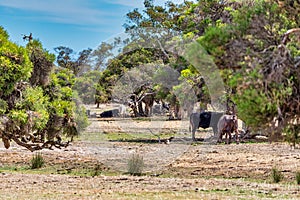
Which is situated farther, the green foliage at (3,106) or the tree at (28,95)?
the green foliage at (3,106)

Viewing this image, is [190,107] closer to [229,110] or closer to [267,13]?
[229,110]

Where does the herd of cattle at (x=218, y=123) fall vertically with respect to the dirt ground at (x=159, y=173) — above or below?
above

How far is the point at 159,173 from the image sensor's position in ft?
59.1

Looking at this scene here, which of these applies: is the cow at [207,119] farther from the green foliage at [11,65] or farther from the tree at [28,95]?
the green foliage at [11,65]

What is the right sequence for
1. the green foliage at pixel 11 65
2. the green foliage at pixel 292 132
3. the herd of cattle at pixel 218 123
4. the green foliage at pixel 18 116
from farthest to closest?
the herd of cattle at pixel 218 123 → the green foliage at pixel 18 116 → the green foliage at pixel 11 65 → the green foliage at pixel 292 132

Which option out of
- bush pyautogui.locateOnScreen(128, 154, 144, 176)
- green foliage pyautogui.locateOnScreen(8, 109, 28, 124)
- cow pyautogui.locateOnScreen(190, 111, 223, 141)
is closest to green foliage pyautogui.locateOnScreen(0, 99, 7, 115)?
green foliage pyautogui.locateOnScreen(8, 109, 28, 124)

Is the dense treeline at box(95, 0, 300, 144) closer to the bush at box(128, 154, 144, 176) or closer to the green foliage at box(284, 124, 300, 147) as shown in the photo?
the green foliage at box(284, 124, 300, 147)

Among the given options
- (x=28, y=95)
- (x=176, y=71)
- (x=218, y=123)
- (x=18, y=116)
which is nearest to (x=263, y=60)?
(x=18, y=116)

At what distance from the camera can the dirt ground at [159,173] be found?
41.7 ft

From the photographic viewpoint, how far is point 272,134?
24.8ft

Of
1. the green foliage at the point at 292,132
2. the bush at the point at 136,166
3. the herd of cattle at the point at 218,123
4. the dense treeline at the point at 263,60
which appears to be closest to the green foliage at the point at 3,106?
the bush at the point at 136,166

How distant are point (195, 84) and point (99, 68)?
836 centimetres

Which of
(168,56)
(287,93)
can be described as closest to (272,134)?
(287,93)

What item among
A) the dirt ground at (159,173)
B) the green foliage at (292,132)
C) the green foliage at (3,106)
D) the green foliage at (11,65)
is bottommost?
the dirt ground at (159,173)
